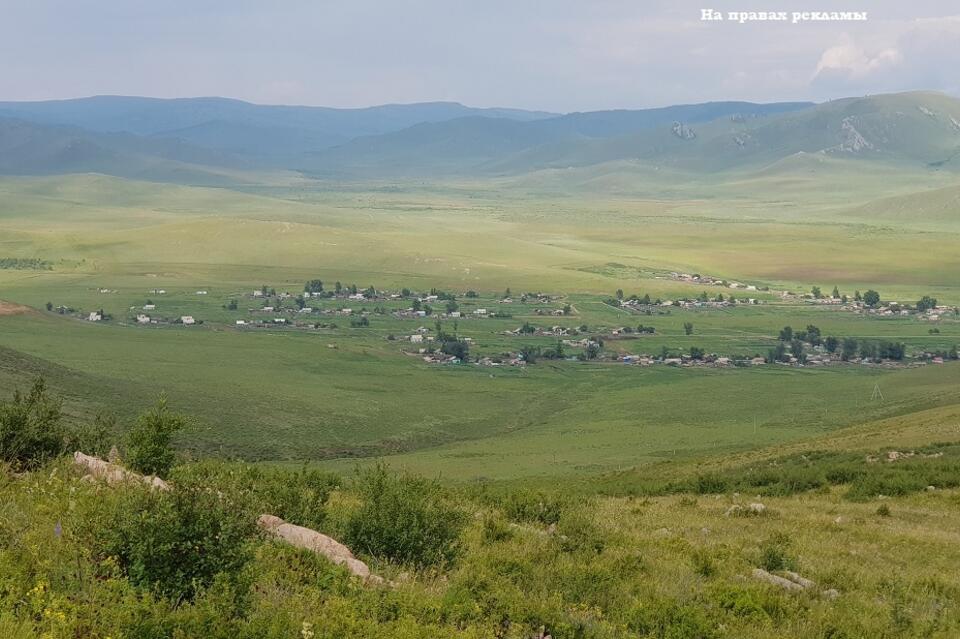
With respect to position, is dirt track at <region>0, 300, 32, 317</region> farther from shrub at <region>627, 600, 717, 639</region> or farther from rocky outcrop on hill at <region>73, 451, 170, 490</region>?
shrub at <region>627, 600, 717, 639</region>

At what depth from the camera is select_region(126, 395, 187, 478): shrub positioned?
40.7ft

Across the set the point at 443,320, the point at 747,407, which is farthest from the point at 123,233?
the point at 747,407

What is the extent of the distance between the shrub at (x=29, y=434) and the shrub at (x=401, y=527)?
4.95 metres

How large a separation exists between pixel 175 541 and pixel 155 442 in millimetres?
5408

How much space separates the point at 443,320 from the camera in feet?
326

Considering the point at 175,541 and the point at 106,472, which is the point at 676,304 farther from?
the point at 175,541

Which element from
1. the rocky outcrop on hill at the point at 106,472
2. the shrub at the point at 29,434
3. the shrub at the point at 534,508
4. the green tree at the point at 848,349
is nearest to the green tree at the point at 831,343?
the green tree at the point at 848,349

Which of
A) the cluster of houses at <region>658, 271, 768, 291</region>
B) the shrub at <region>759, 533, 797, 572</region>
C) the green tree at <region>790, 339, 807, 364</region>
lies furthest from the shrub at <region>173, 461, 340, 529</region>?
the cluster of houses at <region>658, 271, 768, 291</region>

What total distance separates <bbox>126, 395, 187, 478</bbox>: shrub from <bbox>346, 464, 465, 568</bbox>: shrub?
140 inches

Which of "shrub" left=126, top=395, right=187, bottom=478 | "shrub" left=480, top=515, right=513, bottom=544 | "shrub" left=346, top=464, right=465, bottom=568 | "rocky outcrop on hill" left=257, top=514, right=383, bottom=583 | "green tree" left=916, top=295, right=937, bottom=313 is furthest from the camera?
"green tree" left=916, top=295, right=937, bottom=313

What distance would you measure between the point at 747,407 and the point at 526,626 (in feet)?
173

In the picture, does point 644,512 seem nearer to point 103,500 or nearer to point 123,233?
point 103,500

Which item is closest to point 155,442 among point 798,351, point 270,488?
point 270,488

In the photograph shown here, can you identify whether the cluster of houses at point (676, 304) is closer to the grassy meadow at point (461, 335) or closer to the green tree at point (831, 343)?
the grassy meadow at point (461, 335)
